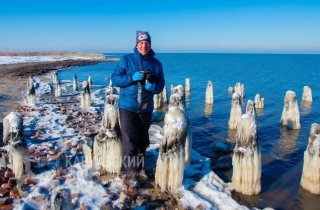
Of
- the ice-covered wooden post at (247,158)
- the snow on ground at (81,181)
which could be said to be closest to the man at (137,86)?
the snow on ground at (81,181)

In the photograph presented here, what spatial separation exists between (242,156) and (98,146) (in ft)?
13.2

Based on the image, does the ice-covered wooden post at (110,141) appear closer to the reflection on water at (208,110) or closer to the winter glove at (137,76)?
the winter glove at (137,76)

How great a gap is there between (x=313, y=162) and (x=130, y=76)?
601 cm

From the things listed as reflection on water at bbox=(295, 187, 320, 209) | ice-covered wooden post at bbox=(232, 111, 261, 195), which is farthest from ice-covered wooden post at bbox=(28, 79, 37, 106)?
reflection on water at bbox=(295, 187, 320, 209)

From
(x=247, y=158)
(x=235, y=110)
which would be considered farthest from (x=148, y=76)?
(x=235, y=110)

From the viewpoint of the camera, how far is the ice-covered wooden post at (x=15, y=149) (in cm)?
802

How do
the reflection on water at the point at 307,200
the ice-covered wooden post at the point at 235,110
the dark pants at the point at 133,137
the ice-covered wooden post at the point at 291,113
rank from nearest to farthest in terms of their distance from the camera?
the dark pants at the point at 133,137 → the reflection on water at the point at 307,200 → the ice-covered wooden post at the point at 235,110 → the ice-covered wooden post at the point at 291,113

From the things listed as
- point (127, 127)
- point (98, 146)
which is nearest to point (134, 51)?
point (127, 127)

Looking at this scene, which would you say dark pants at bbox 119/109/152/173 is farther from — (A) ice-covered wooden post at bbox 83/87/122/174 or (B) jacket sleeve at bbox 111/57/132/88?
(B) jacket sleeve at bbox 111/57/132/88

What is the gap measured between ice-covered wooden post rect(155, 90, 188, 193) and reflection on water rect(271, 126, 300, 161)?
7.53 metres

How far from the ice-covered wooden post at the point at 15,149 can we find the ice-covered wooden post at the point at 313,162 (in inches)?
318

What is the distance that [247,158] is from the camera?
819cm

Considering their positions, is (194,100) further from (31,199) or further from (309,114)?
(31,199)

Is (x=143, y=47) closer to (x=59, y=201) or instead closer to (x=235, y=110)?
(x=59, y=201)
